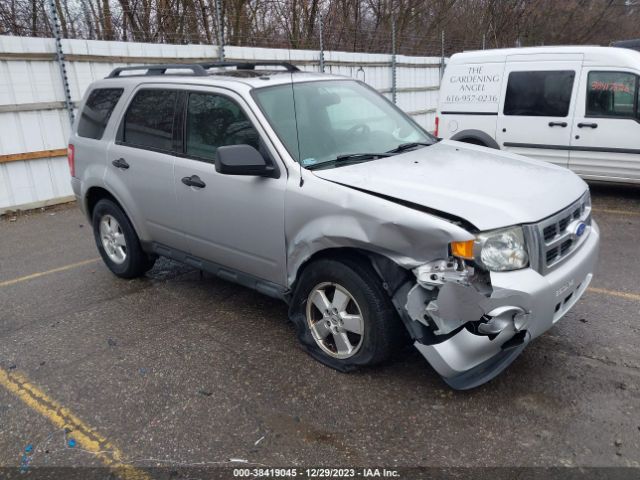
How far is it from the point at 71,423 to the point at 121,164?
7.80 feet

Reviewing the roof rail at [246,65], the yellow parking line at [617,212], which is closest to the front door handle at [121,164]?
the roof rail at [246,65]

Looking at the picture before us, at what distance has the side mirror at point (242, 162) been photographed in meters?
3.40

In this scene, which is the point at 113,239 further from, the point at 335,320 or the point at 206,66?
the point at 335,320

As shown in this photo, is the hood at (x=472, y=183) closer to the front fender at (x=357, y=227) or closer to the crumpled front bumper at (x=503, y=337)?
the front fender at (x=357, y=227)

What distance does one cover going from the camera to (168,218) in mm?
4391

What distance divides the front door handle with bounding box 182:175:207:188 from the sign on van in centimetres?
558

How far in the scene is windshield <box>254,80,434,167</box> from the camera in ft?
12.0

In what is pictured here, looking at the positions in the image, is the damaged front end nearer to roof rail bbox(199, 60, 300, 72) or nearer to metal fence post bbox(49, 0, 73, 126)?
roof rail bbox(199, 60, 300, 72)

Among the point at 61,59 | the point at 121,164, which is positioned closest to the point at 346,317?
the point at 121,164

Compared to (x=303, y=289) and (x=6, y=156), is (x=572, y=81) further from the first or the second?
(x=6, y=156)

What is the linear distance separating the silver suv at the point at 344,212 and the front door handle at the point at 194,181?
0.03ft

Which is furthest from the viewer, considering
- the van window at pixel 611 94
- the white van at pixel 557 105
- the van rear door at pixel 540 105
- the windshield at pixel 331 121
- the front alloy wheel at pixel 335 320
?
the van rear door at pixel 540 105

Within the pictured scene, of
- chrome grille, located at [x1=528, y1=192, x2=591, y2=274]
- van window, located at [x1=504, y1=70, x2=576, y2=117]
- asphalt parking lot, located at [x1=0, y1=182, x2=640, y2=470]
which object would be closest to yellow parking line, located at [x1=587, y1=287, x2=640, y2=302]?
asphalt parking lot, located at [x1=0, y1=182, x2=640, y2=470]

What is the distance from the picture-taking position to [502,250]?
9.24 ft
